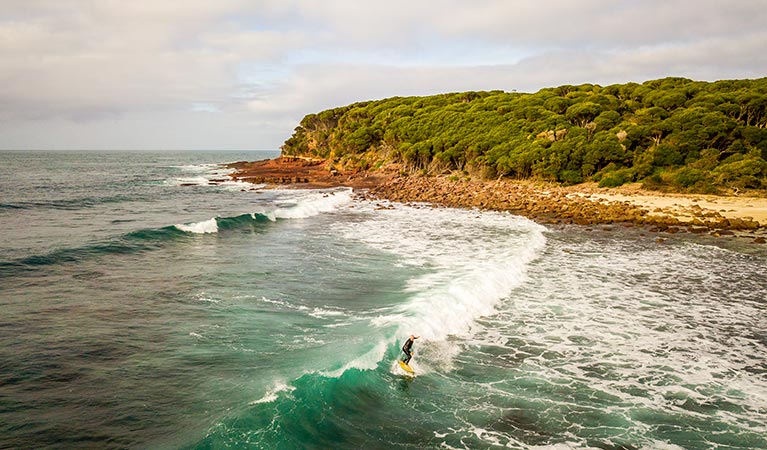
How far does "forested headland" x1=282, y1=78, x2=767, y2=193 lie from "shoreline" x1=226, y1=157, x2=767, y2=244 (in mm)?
2177

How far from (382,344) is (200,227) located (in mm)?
20993

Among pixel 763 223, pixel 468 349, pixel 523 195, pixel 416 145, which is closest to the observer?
pixel 468 349

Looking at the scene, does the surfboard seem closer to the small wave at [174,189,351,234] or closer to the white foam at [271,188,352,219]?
the small wave at [174,189,351,234]

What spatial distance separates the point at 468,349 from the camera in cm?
1187

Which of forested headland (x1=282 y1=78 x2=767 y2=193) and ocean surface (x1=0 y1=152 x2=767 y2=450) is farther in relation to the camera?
forested headland (x1=282 y1=78 x2=767 y2=193)

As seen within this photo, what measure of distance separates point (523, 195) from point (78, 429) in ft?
122

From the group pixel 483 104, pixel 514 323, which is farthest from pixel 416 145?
pixel 514 323

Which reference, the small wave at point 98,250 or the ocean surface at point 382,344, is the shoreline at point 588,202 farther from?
the small wave at point 98,250

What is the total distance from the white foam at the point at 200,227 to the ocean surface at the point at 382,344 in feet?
10.8

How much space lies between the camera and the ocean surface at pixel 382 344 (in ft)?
27.3

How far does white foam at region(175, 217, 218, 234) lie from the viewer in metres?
27.9

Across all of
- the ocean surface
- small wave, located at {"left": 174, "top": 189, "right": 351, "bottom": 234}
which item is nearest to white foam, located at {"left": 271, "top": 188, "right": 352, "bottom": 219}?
small wave, located at {"left": 174, "top": 189, "right": 351, "bottom": 234}

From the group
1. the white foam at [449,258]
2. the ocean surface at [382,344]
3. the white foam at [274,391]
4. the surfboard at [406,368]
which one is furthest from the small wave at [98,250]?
the surfboard at [406,368]

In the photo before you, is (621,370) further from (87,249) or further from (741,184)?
(741,184)
